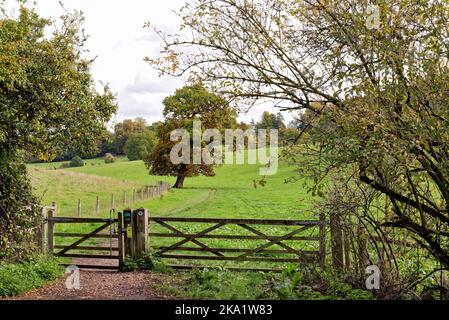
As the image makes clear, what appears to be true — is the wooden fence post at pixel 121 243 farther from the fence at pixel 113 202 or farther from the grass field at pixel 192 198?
the fence at pixel 113 202

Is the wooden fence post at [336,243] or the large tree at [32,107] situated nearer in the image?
the wooden fence post at [336,243]

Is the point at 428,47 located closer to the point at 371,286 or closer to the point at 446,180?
the point at 446,180

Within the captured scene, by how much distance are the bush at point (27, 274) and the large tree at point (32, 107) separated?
68cm

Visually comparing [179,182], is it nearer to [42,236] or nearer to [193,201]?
[193,201]

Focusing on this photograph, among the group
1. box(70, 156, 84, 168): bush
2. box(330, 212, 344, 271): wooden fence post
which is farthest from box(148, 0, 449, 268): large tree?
box(70, 156, 84, 168): bush

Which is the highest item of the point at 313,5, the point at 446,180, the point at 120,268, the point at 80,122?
the point at 313,5

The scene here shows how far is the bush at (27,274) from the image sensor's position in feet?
30.0

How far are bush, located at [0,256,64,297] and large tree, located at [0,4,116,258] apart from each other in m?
0.68

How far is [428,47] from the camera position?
5.61m

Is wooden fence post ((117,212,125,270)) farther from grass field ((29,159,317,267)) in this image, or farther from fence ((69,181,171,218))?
fence ((69,181,171,218))

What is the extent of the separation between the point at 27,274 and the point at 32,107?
4.27 metres

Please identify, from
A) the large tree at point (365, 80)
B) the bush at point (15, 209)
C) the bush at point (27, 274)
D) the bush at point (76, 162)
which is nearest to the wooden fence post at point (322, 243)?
the large tree at point (365, 80)

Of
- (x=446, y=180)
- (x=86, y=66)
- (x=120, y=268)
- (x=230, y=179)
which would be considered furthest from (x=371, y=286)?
(x=230, y=179)
